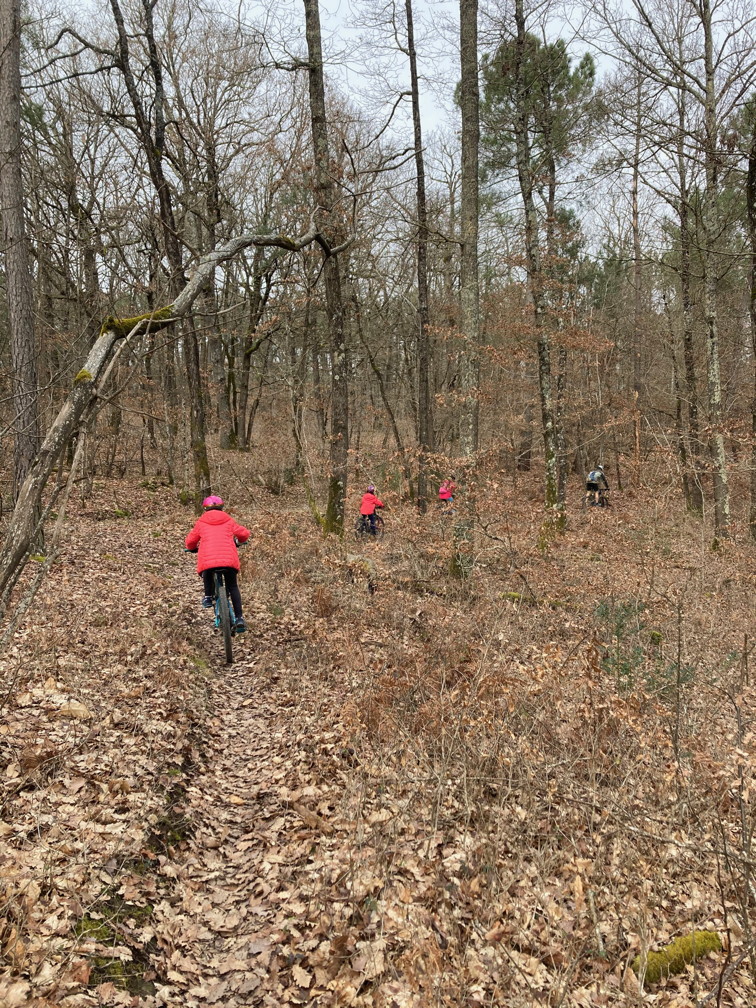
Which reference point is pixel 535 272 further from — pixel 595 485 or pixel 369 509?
pixel 595 485

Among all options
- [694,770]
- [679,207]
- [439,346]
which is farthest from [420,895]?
[439,346]

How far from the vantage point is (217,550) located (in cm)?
749

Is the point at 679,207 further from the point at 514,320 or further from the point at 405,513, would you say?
the point at 405,513

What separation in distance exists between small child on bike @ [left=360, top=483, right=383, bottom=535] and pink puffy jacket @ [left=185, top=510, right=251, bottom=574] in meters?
5.82

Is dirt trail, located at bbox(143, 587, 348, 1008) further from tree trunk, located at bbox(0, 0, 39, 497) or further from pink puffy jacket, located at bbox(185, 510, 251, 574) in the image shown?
tree trunk, located at bbox(0, 0, 39, 497)

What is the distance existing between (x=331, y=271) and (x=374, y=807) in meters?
10.3

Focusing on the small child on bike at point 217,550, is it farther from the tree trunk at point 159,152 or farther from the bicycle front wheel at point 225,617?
the tree trunk at point 159,152

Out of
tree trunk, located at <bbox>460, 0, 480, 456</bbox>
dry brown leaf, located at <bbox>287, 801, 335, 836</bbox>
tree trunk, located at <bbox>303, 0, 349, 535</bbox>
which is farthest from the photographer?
tree trunk, located at <bbox>303, 0, 349, 535</bbox>

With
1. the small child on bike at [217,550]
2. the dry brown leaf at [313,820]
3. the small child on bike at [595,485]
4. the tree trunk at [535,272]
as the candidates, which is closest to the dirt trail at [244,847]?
the dry brown leaf at [313,820]

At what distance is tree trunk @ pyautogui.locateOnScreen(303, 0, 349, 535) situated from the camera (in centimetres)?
1154

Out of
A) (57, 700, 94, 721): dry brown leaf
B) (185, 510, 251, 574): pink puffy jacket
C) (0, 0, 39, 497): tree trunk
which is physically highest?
(0, 0, 39, 497): tree trunk

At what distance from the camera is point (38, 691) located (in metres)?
5.34

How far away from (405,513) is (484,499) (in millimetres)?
2008

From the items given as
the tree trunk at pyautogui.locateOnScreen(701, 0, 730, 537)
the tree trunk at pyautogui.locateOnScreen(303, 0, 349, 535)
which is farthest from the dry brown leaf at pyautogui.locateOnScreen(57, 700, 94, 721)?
the tree trunk at pyautogui.locateOnScreen(701, 0, 730, 537)
